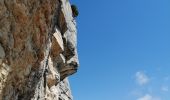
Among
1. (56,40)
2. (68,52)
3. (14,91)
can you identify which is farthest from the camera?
(68,52)

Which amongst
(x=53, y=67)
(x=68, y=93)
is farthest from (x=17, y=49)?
(x=68, y=93)

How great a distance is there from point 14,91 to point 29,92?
1642 mm

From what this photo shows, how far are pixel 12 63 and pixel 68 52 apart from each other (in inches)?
484

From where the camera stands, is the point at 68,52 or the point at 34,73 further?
the point at 68,52

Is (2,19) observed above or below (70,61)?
below

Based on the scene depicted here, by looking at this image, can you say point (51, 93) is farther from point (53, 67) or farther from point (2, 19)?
point (2, 19)

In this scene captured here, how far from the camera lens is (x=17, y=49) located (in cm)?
1720

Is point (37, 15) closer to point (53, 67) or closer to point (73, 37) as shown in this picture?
point (53, 67)

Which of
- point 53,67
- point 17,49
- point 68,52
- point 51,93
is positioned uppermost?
point 68,52

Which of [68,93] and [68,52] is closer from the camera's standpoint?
[68,52]

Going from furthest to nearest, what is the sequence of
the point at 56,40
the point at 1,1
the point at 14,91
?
the point at 56,40, the point at 14,91, the point at 1,1

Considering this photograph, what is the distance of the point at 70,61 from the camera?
96.0 feet

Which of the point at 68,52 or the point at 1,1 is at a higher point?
the point at 68,52

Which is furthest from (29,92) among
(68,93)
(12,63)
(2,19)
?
(68,93)
